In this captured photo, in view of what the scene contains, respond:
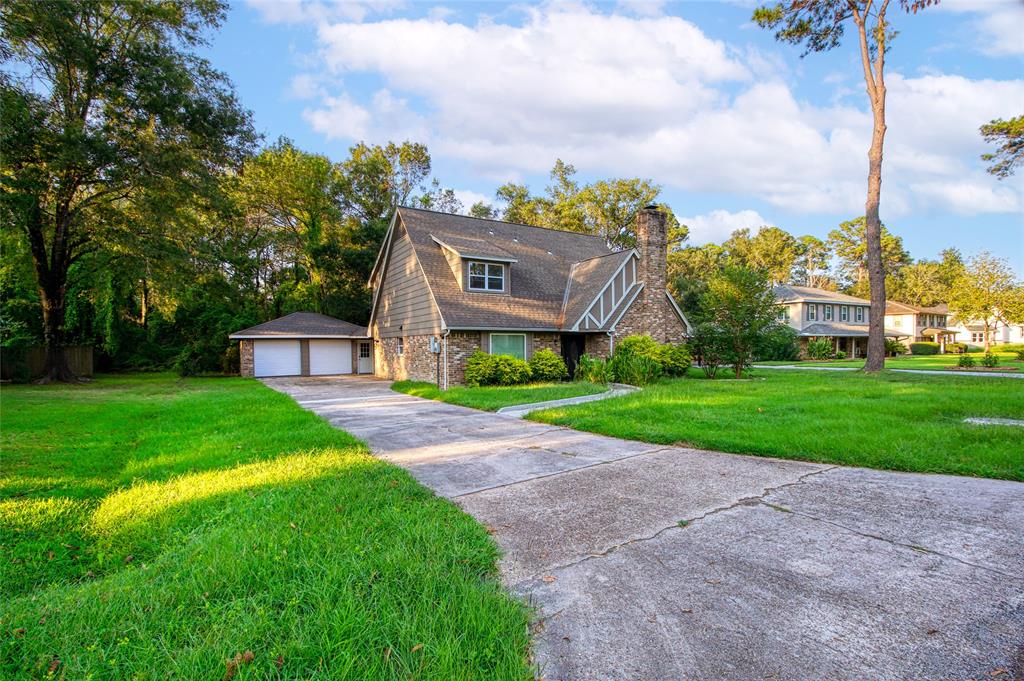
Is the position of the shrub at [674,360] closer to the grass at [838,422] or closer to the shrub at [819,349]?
the grass at [838,422]

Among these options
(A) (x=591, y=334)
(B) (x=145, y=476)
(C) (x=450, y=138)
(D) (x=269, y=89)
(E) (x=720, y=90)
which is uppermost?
(C) (x=450, y=138)

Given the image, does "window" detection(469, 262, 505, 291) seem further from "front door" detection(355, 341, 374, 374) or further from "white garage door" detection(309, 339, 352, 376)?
"white garage door" detection(309, 339, 352, 376)

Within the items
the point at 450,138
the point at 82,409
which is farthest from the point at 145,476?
the point at 450,138

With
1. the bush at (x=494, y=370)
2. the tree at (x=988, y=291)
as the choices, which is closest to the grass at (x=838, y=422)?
the bush at (x=494, y=370)

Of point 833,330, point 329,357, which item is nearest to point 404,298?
point 329,357

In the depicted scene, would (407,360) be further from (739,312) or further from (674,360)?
(739,312)

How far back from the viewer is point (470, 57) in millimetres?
11828

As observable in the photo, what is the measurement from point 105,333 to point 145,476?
80.3 ft

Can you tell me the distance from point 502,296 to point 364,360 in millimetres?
12091

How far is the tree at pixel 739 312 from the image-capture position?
50.8ft

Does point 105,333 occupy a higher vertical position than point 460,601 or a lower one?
higher

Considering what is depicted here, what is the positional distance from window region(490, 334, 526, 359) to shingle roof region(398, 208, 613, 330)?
1.74ft

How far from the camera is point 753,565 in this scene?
303 centimetres

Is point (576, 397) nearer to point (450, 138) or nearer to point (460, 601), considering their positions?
point (460, 601)
